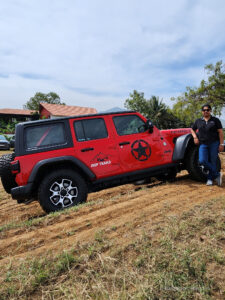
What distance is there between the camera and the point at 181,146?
14.8 feet

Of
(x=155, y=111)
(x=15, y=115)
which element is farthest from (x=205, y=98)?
(x=15, y=115)

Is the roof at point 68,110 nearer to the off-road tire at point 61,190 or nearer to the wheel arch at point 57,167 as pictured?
the wheel arch at point 57,167

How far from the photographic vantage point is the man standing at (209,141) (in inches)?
169

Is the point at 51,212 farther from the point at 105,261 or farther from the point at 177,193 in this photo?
the point at 177,193

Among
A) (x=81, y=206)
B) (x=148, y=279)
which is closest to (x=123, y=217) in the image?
(x=81, y=206)

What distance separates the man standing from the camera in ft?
14.1

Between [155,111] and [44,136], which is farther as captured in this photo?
[155,111]

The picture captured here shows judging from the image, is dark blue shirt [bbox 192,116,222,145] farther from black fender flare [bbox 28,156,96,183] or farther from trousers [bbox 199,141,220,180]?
black fender flare [bbox 28,156,96,183]

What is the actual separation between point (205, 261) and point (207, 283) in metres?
0.27

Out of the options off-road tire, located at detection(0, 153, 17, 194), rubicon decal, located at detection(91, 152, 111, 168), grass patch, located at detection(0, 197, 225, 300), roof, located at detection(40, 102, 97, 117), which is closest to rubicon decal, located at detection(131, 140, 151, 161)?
rubicon decal, located at detection(91, 152, 111, 168)

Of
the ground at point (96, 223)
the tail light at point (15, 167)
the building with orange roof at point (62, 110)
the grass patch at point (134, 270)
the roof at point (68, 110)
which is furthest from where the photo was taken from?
the roof at point (68, 110)

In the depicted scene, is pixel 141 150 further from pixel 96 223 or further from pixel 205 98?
pixel 205 98

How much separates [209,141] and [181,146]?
1.93 feet

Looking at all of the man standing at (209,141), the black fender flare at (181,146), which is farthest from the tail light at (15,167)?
the man standing at (209,141)
